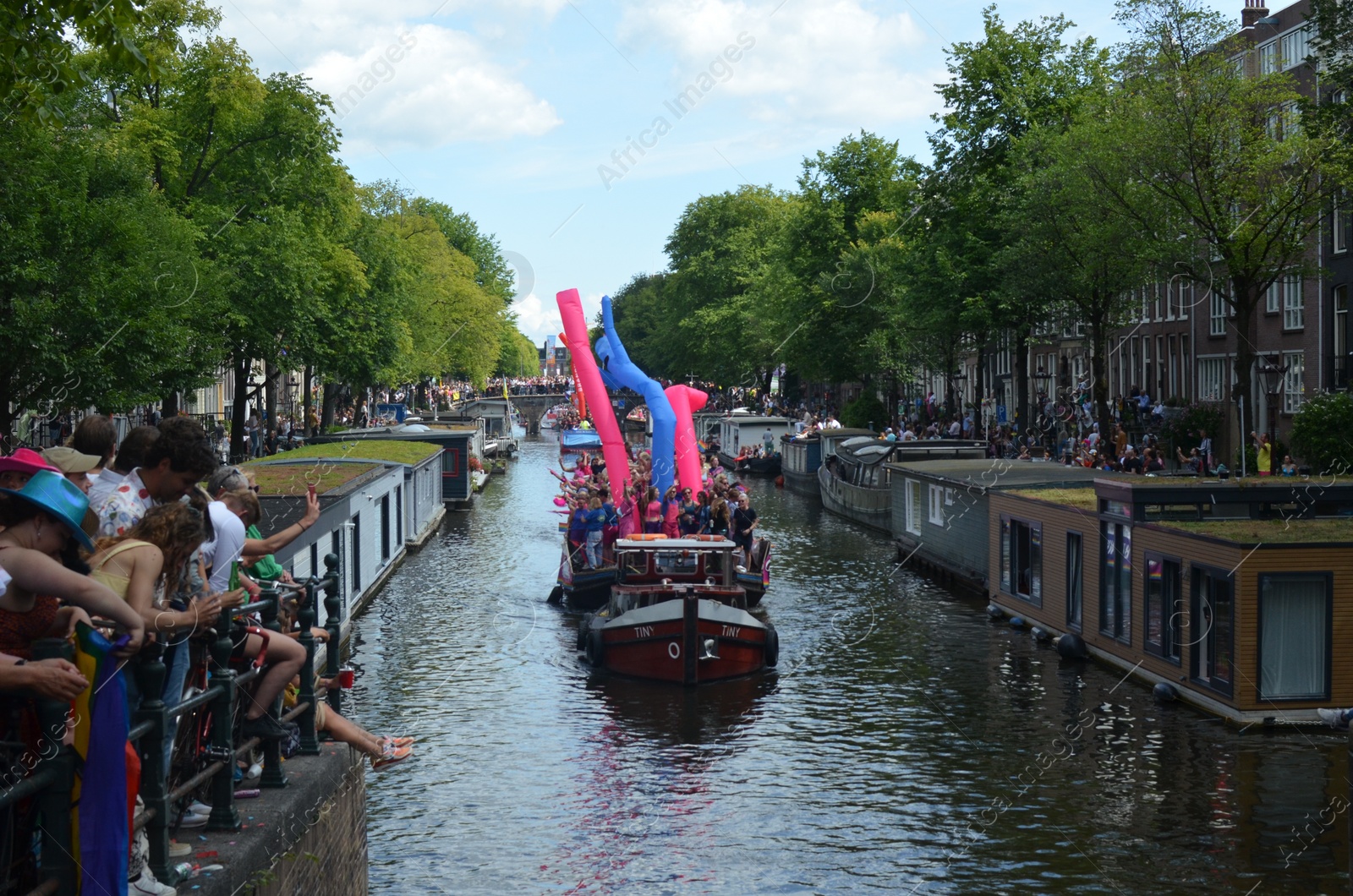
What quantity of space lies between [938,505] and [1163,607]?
16.1 m

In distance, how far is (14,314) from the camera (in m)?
29.6

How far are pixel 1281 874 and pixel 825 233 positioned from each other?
200 feet

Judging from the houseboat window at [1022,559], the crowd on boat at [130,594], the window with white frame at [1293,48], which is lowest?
the houseboat window at [1022,559]

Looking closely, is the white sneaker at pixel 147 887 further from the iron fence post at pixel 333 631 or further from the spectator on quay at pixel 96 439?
the iron fence post at pixel 333 631

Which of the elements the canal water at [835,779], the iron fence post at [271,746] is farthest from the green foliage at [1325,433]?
the iron fence post at [271,746]

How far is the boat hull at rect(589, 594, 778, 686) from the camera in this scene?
2309 centimetres

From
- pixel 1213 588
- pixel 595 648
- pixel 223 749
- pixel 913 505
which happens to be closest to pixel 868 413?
pixel 913 505

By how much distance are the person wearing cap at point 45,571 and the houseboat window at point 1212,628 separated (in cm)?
1561

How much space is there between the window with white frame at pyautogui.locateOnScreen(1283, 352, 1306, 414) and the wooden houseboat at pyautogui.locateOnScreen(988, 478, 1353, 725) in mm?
22452

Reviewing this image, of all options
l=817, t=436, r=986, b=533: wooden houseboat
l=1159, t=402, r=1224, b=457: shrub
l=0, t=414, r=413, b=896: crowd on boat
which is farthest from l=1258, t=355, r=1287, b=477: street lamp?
l=0, t=414, r=413, b=896: crowd on boat

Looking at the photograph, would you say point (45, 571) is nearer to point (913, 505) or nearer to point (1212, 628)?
point (1212, 628)

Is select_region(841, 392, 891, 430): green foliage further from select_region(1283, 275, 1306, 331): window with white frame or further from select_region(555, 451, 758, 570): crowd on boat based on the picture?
select_region(555, 451, 758, 570): crowd on boat

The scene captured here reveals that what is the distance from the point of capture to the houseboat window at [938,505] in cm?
3641

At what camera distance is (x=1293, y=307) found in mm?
47156
